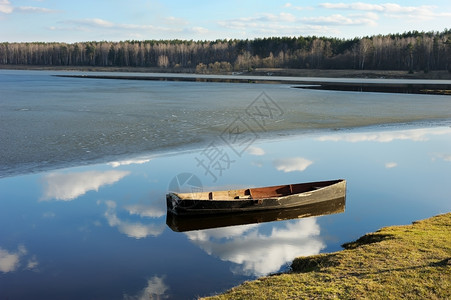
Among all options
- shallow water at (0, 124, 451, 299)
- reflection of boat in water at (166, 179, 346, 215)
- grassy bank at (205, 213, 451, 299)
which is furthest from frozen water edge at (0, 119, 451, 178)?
grassy bank at (205, 213, 451, 299)

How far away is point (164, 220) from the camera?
14.7 meters

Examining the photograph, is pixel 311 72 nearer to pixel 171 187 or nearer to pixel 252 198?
pixel 171 187

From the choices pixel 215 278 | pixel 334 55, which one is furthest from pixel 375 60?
pixel 215 278

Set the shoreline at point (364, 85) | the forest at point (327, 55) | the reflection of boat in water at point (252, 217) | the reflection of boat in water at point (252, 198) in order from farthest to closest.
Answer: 1. the forest at point (327, 55)
2. the shoreline at point (364, 85)
3. the reflection of boat in water at point (252, 198)
4. the reflection of boat in water at point (252, 217)

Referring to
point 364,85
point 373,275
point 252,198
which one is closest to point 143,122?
point 252,198

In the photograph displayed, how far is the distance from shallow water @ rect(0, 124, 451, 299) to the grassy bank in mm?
1407

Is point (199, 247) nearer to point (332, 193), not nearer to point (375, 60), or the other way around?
point (332, 193)

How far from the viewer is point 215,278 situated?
1075cm

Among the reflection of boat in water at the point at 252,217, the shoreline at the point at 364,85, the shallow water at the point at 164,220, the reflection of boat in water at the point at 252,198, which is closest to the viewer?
the shallow water at the point at 164,220

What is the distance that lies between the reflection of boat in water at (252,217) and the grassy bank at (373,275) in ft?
13.3

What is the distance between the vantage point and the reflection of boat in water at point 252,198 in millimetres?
14914

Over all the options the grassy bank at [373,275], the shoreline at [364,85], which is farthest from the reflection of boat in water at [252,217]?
the shoreline at [364,85]

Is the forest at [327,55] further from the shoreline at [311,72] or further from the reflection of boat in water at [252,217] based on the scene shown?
the reflection of boat in water at [252,217]

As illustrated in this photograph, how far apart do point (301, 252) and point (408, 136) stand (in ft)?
76.6
